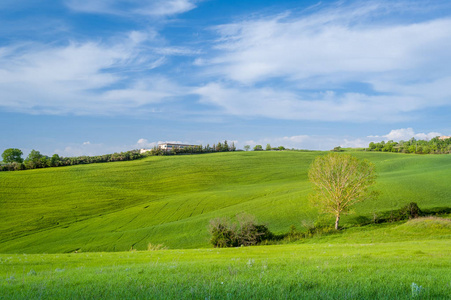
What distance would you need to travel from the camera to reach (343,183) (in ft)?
182

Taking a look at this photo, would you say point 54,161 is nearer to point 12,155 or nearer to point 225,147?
point 12,155

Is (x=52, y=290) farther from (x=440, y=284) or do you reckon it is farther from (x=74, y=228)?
(x=74, y=228)

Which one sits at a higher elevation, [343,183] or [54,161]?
[54,161]

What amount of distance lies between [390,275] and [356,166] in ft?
170

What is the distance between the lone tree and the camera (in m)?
55.4

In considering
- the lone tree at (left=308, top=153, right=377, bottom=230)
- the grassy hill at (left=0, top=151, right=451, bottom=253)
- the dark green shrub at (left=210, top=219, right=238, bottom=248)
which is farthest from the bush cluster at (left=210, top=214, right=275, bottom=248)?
the lone tree at (left=308, top=153, right=377, bottom=230)

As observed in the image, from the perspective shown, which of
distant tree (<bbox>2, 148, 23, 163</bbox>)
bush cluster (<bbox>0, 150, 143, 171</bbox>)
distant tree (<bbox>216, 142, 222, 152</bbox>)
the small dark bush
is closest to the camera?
the small dark bush

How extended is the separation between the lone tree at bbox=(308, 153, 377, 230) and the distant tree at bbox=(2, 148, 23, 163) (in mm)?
135963

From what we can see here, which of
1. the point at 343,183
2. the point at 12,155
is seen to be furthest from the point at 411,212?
the point at 12,155

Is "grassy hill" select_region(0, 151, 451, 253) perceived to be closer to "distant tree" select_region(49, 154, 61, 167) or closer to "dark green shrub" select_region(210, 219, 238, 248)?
"dark green shrub" select_region(210, 219, 238, 248)

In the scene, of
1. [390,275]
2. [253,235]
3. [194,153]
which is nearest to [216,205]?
[253,235]

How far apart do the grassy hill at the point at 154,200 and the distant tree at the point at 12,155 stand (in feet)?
120

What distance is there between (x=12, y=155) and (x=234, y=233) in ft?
435

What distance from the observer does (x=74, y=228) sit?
66.3 metres
